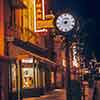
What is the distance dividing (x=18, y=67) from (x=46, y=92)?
911 centimetres

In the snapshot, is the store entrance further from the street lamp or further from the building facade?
the street lamp

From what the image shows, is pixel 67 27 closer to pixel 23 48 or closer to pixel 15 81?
pixel 23 48

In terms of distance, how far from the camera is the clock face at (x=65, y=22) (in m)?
18.5

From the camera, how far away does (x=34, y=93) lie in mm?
35375

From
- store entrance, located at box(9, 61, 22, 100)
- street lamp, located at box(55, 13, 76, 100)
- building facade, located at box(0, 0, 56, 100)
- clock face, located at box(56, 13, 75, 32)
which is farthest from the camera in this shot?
store entrance, located at box(9, 61, 22, 100)

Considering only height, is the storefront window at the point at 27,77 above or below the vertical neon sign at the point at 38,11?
below

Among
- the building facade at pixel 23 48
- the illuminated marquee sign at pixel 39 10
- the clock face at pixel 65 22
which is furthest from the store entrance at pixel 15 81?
the clock face at pixel 65 22

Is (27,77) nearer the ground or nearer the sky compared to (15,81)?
nearer the sky

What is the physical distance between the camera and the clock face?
18.5 metres

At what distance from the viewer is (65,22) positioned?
19484 mm

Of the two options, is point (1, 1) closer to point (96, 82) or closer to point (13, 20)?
point (13, 20)

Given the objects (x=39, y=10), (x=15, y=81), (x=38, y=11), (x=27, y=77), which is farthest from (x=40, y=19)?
(x=15, y=81)

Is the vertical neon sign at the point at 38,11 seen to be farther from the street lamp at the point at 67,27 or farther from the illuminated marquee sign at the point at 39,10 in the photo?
the street lamp at the point at 67,27

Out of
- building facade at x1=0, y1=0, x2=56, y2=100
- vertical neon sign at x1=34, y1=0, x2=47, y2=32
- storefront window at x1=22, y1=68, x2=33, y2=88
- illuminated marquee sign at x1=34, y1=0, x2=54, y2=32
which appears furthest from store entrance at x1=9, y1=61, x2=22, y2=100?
storefront window at x1=22, y1=68, x2=33, y2=88
